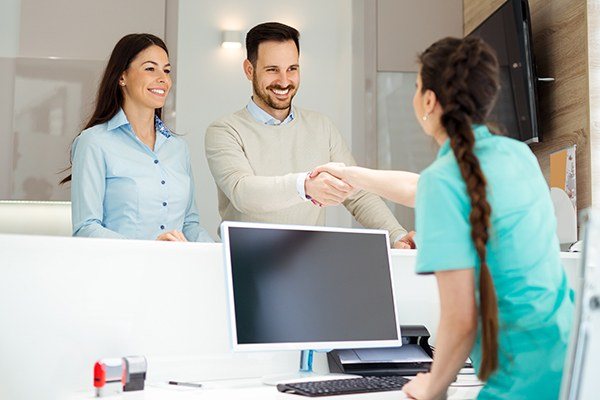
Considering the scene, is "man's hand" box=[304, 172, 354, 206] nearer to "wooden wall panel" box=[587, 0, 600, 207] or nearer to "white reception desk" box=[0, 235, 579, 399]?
"white reception desk" box=[0, 235, 579, 399]

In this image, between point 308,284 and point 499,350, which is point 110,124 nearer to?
point 308,284

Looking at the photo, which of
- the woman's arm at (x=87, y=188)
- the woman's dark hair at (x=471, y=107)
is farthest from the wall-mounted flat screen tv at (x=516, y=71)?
the woman's dark hair at (x=471, y=107)

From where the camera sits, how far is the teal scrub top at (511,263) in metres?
1.39

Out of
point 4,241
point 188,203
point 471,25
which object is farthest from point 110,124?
point 471,25

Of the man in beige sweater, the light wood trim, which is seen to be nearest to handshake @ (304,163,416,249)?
the man in beige sweater

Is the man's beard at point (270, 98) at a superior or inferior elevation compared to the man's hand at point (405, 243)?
superior

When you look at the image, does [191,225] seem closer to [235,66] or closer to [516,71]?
[516,71]

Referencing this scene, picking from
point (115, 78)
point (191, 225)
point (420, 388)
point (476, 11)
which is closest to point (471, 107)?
point (420, 388)

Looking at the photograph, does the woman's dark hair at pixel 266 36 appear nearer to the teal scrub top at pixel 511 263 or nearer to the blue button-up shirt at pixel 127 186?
the blue button-up shirt at pixel 127 186

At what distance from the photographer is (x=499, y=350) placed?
1.42 meters

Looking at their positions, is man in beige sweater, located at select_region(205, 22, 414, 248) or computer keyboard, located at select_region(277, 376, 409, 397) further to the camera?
man in beige sweater, located at select_region(205, 22, 414, 248)

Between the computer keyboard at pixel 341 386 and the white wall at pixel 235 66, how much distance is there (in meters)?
2.66

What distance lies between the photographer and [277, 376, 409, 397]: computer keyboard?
1927 mm

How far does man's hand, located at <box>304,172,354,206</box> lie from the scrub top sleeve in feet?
3.76
